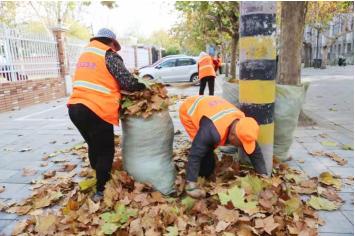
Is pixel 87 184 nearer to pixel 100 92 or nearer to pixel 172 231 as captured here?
pixel 100 92

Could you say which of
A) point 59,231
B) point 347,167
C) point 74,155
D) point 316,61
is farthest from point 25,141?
point 316,61

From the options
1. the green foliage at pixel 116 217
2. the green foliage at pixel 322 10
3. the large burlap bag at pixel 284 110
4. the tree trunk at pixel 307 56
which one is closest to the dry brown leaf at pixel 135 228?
the green foliage at pixel 116 217

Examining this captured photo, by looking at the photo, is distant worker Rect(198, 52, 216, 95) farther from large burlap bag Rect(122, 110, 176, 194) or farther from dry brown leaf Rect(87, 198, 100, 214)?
dry brown leaf Rect(87, 198, 100, 214)

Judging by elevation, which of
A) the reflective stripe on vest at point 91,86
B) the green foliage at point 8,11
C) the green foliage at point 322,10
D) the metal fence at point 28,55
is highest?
the green foliage at point 8,11

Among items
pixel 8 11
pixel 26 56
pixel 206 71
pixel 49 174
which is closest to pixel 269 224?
pixel 49 174

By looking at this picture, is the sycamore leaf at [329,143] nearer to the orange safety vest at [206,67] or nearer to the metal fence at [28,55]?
the orange safety vest at [206,67]

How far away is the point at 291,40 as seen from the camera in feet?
20.6

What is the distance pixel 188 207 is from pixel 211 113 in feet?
2.72

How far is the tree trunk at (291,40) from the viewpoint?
619 cm

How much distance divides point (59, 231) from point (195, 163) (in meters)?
1.23

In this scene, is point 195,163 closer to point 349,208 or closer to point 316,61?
point 349,208

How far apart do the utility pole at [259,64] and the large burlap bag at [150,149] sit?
2.75 feet

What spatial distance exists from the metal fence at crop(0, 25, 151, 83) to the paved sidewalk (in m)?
1.22

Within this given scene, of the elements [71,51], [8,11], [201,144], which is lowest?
[201,144]
